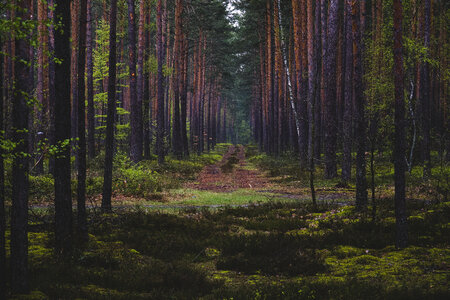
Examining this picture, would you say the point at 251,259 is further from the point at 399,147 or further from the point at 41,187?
the point at 41,187

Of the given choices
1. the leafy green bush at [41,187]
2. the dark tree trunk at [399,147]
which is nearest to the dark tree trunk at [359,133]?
the dark tree trunk at [399,147]

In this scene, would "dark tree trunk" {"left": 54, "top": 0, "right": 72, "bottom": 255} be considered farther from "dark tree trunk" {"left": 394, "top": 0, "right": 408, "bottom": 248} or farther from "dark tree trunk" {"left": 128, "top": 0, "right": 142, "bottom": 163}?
"dark tree trunk" {"left": 128, "top": 0, "right": 142, "bottom": 163}

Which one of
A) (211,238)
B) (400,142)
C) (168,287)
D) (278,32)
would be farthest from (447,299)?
(278,32)

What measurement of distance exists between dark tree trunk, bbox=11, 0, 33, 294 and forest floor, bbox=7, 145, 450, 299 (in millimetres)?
372

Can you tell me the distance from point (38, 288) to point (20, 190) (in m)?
1.52

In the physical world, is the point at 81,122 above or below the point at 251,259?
above

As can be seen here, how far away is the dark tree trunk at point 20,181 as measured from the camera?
528cm

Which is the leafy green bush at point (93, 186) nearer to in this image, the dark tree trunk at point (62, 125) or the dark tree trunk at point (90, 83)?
the dark tree trunk at point (62, 125)

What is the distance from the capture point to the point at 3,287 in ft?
16.2

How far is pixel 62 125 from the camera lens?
7543 millimetres

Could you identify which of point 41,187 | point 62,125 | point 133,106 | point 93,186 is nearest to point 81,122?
point 62,125

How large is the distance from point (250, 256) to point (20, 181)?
4.80 metres

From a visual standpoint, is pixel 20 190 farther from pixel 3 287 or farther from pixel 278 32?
pixel 278 32

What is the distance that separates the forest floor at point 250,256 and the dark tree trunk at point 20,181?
372mm
